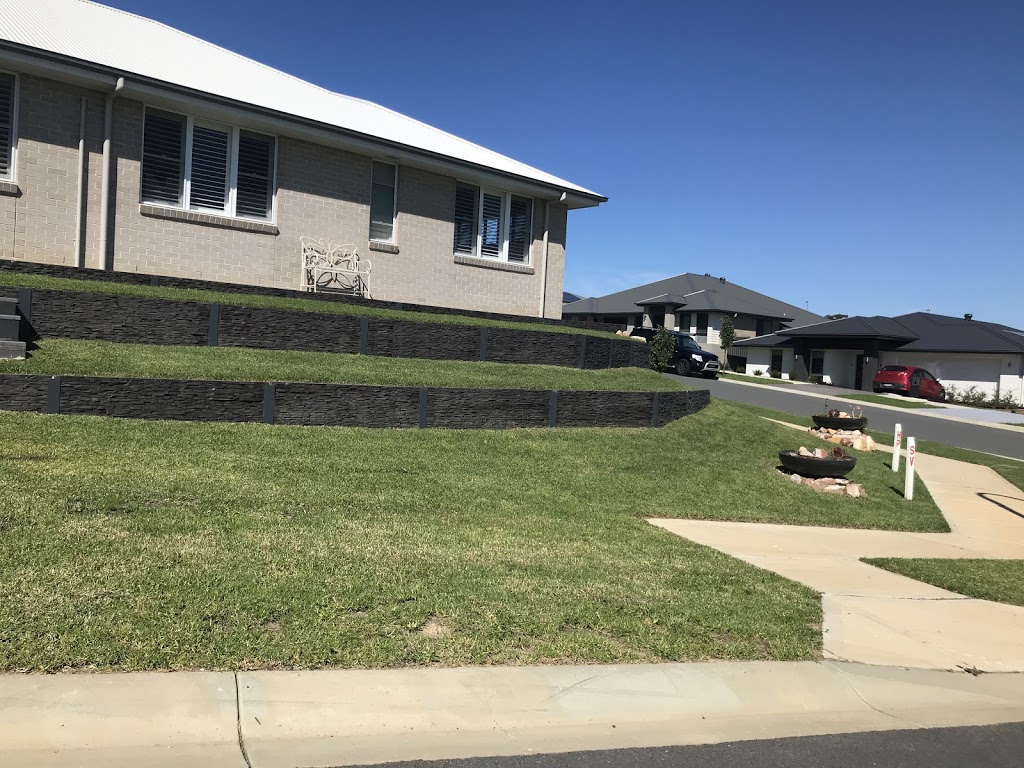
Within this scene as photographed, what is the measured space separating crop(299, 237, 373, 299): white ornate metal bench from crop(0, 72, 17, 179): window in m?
5.16

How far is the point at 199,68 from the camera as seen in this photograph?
53.5 ft

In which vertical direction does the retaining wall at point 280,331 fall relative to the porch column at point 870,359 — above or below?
below

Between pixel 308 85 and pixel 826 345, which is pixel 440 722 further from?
pixel 826 345

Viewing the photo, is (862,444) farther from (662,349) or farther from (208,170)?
(662,349)

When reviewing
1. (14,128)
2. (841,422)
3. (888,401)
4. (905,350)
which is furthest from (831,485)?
(905,350)

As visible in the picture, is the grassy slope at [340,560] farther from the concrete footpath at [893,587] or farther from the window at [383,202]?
the window at [383,202]

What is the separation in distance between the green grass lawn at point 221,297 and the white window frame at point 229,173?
201cm

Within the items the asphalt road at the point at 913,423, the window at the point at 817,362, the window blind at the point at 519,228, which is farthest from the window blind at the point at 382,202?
the window at the point at 817,362

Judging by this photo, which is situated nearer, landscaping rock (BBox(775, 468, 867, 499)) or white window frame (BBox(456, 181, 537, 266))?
landscaping rock (BBox(775, 468, 867, 499))

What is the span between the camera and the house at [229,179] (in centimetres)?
1307

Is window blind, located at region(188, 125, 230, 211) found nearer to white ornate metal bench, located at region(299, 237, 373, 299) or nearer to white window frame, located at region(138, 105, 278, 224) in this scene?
white window frame, located at region(138, 105, 278, 224)

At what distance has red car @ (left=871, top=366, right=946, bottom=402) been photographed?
43000mm

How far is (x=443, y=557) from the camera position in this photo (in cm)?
639

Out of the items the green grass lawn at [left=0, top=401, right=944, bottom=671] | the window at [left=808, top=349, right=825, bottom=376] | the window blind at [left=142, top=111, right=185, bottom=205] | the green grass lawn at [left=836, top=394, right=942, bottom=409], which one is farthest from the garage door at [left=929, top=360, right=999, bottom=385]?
the window blind at [left=142, top=111, right=185, bottom=205]
